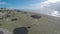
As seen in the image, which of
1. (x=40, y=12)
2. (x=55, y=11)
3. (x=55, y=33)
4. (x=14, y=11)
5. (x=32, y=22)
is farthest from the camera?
(x=14, y=11)

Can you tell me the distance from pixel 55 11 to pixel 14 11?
20.3 metres

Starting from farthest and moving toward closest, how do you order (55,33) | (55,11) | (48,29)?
(55,11), (48,29), (55,33)

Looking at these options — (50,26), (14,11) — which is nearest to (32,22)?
(50,26)

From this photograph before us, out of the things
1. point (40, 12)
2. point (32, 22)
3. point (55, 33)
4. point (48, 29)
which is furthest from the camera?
point (40, 12)

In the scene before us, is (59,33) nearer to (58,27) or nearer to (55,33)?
(55,33)

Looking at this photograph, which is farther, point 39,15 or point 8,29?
point 39,15

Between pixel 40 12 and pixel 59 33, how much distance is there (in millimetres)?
22042

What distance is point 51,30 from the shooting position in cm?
4512

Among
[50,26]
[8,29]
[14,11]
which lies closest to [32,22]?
[50,26]

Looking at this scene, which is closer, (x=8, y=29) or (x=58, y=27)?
(x=8, y=29)

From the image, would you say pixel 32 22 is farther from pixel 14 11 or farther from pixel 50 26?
pixel 14 11

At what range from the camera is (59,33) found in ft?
141

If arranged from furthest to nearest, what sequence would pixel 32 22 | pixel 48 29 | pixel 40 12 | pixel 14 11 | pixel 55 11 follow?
pixel 14 11, pixel 40 12, pixel 55 11, pixel 32 22, pixel 48 29

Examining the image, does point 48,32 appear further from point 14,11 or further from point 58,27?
point 14,11
